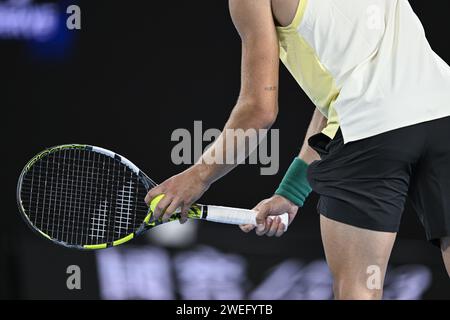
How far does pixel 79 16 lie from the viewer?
153 inches

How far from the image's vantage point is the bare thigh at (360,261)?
79.3 inches

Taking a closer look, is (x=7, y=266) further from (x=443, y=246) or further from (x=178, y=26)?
(x=443, y=246)

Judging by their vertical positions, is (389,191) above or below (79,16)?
below

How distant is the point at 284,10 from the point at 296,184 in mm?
617

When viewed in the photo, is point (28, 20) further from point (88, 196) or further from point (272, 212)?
point (272, 212)

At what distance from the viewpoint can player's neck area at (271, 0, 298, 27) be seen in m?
2.06

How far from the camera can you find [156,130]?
3.99m

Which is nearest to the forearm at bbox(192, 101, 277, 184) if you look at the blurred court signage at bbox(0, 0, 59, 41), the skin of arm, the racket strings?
the skin of arm

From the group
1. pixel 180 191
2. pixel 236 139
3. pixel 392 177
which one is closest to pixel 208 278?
pixel 180 191

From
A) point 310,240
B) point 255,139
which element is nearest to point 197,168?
point 255,139

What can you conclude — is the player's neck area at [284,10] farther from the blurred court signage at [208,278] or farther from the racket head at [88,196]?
the blurred court signage at [208,278]

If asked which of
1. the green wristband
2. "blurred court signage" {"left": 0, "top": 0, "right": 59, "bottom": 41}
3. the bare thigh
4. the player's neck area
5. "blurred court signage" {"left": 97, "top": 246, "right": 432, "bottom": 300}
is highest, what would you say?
"blurred court signage" {"left": 0, "top": 0, "right": 59, "bottom": 41}

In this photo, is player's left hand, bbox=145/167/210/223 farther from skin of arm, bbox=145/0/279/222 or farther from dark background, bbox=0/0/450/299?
dark background, bbox=0/0/450/299
